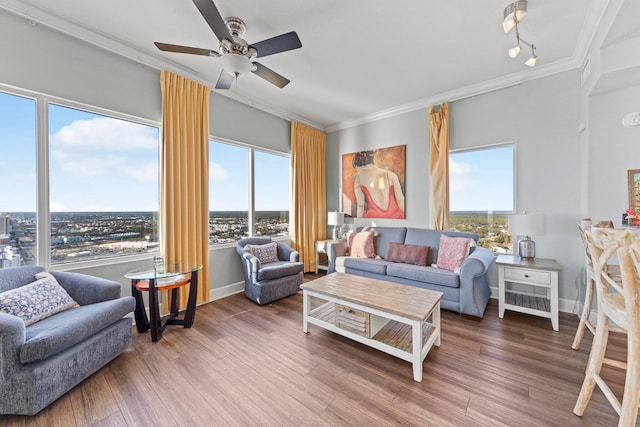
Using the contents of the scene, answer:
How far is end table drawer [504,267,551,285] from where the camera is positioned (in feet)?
8.34

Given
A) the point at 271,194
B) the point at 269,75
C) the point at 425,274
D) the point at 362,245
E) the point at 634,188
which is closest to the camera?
the point at 634,188

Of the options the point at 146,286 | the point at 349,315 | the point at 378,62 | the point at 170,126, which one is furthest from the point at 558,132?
the point at 146,286

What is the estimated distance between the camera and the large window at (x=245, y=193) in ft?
11.7

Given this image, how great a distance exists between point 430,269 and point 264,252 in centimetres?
226

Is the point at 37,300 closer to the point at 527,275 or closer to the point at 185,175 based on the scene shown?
the point at 185,175

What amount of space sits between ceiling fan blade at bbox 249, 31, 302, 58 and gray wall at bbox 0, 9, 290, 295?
164cm

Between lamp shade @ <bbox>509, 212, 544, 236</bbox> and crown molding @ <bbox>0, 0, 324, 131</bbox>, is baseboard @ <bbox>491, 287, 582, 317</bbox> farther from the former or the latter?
crown molding @ <bbox>0, 0, 324, 131</bbox>

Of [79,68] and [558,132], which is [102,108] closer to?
[79,68]

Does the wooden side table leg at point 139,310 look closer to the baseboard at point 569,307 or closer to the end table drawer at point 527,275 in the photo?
the end table drawer at point 527,275

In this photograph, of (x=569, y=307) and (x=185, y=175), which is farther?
(x=185, y=175)

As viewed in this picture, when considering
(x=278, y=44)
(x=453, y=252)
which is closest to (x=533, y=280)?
(x=453, y=252)

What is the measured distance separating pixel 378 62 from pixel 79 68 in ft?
10.1

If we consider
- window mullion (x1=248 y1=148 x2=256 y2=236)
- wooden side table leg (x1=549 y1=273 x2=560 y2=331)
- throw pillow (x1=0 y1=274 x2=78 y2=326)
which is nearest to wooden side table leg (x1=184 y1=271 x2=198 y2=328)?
throw pillow (x1=0 y1=274 x2=78 y2=326)

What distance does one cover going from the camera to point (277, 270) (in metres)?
3.27
